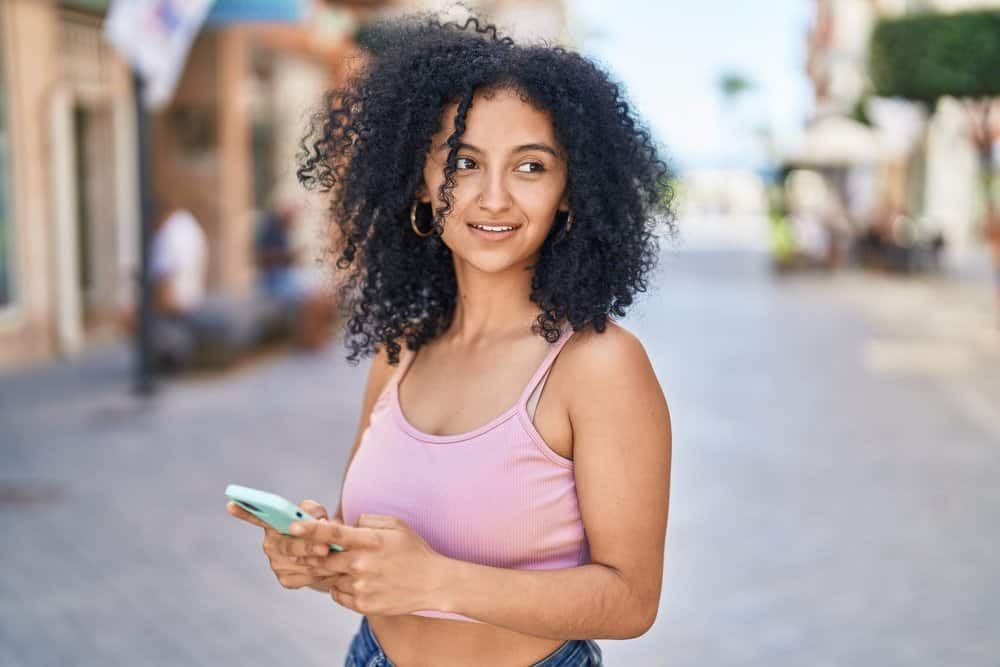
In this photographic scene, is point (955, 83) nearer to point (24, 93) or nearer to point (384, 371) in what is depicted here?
point (24, 93)

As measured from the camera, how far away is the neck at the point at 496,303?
1.97 m

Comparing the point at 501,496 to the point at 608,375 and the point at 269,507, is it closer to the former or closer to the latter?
the point at 608,375

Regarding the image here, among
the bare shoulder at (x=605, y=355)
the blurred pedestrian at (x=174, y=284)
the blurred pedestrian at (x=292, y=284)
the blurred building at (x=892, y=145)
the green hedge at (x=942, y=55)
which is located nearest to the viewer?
the bare shoulder at (x=605, y=355)

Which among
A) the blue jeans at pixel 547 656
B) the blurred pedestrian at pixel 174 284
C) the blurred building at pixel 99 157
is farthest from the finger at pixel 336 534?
the blurred pedestrian at pixel 174 284

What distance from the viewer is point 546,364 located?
69.7 inches

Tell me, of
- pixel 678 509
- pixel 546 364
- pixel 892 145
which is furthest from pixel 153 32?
pixel 892 145

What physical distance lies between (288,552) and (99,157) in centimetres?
1241

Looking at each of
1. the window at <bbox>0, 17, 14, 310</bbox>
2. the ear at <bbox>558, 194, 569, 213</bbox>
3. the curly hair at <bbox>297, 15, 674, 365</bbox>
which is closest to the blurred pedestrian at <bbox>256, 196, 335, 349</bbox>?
the window at <bbox>0, 17, 14, 310</bbox>

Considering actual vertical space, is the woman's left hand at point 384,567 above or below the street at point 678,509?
above

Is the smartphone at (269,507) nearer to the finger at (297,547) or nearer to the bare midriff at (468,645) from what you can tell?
the finger at (297,547)

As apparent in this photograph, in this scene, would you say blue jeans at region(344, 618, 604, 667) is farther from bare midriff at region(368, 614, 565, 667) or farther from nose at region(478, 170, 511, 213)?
nose at region(478, 170, 511, 213)

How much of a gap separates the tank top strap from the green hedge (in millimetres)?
14849

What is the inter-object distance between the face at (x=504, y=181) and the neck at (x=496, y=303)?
9 cm

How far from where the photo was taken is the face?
183 cm
